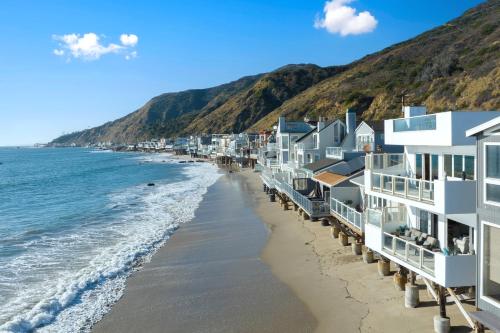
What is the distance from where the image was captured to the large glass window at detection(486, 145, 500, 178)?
1084 centimetres

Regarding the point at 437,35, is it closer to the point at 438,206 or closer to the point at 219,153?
the point at 219,153

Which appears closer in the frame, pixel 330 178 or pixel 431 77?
pixel 330 178

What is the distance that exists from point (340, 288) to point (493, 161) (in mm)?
9508

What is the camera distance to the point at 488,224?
11.2 metres

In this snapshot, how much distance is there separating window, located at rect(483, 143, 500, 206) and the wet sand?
7.45 m

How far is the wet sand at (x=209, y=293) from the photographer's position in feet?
53.4

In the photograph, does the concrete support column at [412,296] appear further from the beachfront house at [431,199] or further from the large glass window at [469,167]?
the large glass window at [469,167]

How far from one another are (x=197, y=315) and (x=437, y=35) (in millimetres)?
131109

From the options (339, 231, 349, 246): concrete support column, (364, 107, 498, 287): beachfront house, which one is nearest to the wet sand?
(364, 107, 498, 287): beachfront house

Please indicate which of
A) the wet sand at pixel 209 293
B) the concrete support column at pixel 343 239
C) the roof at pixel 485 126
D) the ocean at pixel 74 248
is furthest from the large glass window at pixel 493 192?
the ocean at pixel 74 248

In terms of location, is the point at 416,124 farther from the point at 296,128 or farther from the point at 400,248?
the point at 296,128

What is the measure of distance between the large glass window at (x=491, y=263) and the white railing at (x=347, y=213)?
9.59 metres

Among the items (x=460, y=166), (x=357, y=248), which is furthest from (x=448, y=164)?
(x=357, y=248)

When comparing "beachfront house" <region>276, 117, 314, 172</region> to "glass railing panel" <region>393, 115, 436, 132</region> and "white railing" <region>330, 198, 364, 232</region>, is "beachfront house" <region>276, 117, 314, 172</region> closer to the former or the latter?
"white railing" <region>330, 198, 364, 232</region>
